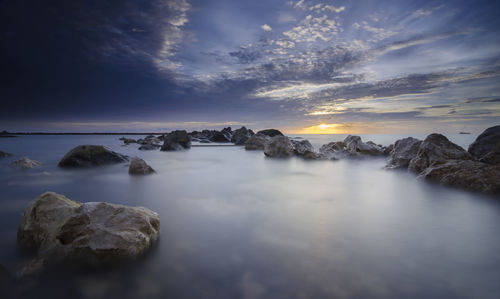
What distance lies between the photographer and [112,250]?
7.63 feet

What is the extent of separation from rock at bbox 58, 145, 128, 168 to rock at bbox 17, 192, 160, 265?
6869 millimetres

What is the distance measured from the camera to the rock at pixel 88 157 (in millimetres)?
8651

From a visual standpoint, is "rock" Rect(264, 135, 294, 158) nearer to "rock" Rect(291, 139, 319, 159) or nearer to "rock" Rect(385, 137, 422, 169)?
"rock" Rect(291, 139, 319, 159)

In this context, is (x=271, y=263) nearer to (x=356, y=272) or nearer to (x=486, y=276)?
(x=356, y=272)

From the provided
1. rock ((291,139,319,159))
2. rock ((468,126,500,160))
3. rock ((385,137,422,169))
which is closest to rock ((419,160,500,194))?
rock ((468,126,500,160))

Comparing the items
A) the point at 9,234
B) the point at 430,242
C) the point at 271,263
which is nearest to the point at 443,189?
the point at 430,242

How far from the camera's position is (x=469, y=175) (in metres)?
5.46

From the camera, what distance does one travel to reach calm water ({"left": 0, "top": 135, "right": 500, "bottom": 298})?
6.62ft

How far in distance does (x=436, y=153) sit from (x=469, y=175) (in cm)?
205

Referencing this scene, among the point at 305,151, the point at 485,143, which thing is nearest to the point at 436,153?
the point at 485,143

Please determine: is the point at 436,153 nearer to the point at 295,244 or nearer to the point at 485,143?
the point at 485,143

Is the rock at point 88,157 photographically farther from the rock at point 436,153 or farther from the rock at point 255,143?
the rock at point 436,153

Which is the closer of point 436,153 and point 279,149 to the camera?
point 436,153

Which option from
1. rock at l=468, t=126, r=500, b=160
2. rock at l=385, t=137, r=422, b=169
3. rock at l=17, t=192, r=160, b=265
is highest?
rock at l=468, t=126, r=500, b=160
